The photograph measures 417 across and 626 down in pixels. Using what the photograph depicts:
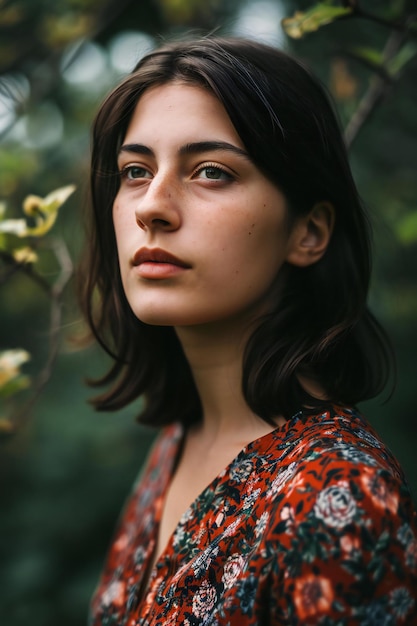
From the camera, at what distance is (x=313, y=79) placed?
4.97 ft

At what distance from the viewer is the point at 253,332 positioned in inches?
59.4

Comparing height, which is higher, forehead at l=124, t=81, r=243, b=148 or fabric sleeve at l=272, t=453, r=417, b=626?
forehead at l=124, t=81, r=243, b=148

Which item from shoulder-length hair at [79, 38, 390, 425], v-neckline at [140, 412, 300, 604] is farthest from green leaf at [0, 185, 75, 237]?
v-neckline at [140, 412, 300, 604]

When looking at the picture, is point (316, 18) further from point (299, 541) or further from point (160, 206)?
point (299, 541)

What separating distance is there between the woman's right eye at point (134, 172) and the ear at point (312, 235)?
352 millimetres

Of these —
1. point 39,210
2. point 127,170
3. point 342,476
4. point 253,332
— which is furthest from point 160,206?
point 342,476

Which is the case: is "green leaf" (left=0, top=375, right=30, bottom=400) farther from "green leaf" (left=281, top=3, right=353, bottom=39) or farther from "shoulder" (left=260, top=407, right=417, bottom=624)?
"green leaf" (left=281, top=3, right=353, bottom=39)

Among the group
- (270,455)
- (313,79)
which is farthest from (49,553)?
(313,79)

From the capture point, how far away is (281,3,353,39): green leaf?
147 centimetres

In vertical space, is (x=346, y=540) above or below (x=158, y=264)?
below

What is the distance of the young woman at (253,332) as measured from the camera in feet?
3.43

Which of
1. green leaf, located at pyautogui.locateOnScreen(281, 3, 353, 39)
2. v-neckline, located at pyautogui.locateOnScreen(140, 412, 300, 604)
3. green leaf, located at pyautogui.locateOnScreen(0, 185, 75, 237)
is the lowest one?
v-neckline, located at pyautogui.locateOnScreen(140, 412, 300, 604)

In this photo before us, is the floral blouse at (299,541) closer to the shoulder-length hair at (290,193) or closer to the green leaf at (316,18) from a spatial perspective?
the shoulder-length hair at (290,193)

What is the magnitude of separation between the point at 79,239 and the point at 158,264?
1714 millimetres
